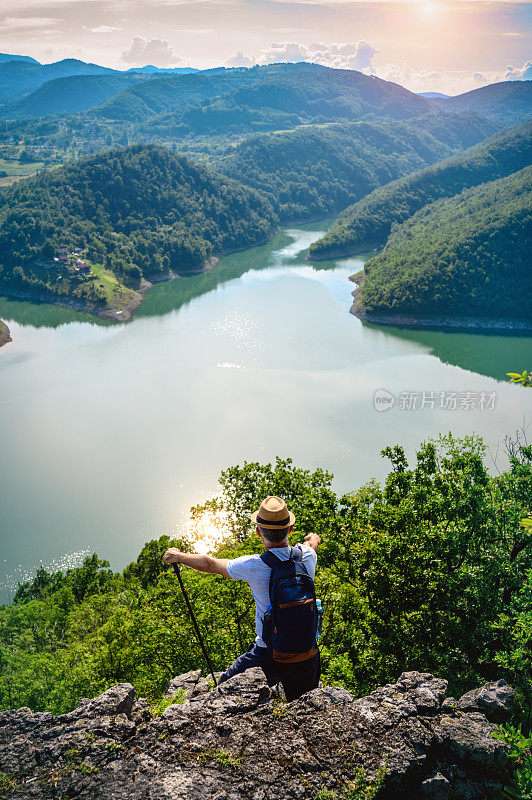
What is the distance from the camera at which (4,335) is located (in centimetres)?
6309

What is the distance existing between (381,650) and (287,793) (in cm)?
571

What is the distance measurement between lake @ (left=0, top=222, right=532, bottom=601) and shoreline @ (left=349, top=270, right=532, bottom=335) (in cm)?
204

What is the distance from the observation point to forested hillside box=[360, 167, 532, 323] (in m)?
68.6

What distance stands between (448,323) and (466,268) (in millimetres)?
11922

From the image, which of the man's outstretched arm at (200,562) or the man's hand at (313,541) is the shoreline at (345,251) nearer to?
the man's hand at (313,541)

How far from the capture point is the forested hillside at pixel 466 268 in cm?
6862

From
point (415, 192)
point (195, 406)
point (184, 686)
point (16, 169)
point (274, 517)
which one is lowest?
point (195, 406)

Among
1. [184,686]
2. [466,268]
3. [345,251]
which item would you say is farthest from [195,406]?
[345,251]

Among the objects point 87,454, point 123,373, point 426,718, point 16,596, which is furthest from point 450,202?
point 426,718

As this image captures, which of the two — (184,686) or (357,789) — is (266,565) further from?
(184,686)

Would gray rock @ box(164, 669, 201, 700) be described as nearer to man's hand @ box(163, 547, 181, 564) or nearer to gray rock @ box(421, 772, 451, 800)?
man's hand @ box(163, 547, 181, 564)

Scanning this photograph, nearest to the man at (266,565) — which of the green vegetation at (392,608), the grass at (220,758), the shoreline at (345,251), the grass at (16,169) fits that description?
the grass at (220,758)

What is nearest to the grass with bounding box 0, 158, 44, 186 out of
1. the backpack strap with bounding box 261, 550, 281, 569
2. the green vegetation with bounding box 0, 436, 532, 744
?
the green vegetation with bounding box 0, 436, 532, 744

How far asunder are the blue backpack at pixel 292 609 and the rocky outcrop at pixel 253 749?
119 centimetres
